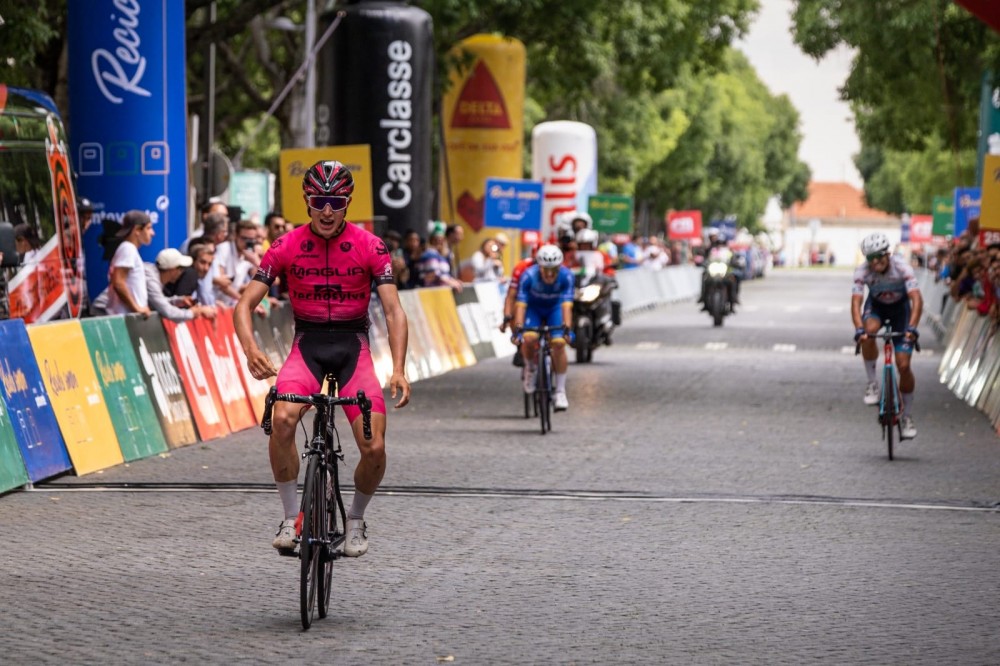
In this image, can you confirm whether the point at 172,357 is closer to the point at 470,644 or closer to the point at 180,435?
the point at 180,435

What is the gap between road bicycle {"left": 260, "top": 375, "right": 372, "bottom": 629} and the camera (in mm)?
8141

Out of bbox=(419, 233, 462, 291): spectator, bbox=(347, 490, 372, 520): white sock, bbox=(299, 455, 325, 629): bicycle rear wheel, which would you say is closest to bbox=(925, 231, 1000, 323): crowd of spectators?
bbox=(419, 233, 462, 291): spectator

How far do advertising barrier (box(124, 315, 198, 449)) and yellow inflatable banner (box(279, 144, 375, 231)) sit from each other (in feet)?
22.1

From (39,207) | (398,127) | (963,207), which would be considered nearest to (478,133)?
(398,127)

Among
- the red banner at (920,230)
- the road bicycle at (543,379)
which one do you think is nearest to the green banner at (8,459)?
the road bicycle at (543,379)

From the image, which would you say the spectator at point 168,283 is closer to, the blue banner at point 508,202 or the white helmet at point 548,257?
the white helmet at point 548,257

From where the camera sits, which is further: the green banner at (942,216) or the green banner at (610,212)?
the green banner at (942,216)

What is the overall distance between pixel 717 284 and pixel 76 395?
27.2 m

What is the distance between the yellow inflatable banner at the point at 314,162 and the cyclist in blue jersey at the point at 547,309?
13.3 ft

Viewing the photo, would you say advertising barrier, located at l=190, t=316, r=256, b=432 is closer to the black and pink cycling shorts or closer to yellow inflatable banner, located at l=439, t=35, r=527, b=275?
the black and pink cycling shorts

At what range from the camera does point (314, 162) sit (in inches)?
907

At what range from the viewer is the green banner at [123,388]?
47.5 feet

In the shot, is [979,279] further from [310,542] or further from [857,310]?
[310,542]

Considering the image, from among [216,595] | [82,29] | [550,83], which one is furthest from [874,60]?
[216,595]
